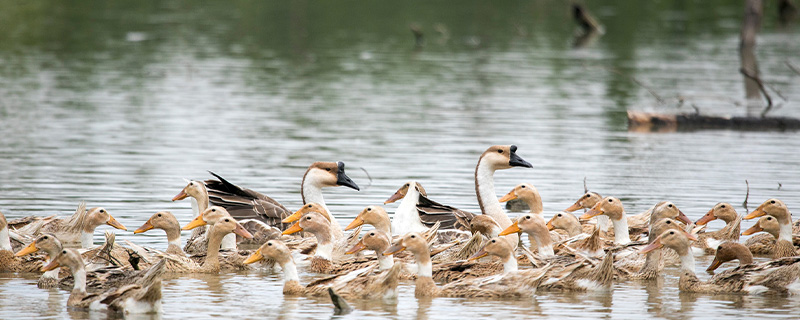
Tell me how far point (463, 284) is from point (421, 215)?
9.50ft

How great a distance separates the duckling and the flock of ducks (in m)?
0.01

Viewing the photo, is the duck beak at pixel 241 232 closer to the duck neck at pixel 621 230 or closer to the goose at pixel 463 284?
the goose at pixel 463 284

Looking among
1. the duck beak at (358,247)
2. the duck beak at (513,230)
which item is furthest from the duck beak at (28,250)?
the duck beak at (513,230)

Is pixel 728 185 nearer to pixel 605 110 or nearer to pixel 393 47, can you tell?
pixel 605 110

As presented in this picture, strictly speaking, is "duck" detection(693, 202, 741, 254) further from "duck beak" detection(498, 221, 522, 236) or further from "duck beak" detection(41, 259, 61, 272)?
"duck beak" detection(41, 259, 61, 272)

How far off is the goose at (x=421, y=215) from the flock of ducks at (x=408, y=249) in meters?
0.01

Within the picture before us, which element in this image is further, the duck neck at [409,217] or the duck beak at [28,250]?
the duck neck at [409,217]

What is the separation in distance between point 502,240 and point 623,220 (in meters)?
2.66

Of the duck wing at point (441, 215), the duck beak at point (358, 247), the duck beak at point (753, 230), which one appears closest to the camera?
the duck beak at point (358, 247)

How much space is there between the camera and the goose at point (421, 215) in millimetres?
14211

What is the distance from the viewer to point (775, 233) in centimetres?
1359

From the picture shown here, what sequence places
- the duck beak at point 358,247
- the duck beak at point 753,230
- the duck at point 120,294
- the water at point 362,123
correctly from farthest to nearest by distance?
the duck beak at point 753,230 → the duck beak at point 358,247 → the water at point 362,123 → the duck at point 120,294

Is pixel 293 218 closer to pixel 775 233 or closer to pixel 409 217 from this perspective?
pixel 409 217

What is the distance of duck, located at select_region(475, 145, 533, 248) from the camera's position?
14.8 meters
